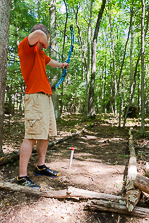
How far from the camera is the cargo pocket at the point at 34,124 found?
8.00 ft

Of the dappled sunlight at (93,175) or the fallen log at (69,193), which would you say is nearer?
the fallen log at (69,193)

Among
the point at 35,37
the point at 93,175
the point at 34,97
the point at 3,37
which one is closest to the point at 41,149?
the point at 34,97

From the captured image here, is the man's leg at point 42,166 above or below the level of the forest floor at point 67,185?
above

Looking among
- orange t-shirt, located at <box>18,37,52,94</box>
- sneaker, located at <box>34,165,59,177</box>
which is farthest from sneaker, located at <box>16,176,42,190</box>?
orange t-shirt, located at <box>18,37,52,94</box>

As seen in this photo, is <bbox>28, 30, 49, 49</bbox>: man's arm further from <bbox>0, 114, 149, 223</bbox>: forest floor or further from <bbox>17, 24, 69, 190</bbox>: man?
<bbox>0, 114, 149, 223</bbox>: forest floor

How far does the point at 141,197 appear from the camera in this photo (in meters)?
2.15

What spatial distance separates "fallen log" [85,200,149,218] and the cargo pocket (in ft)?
3.74

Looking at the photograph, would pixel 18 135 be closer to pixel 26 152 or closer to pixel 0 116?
pixel 0 116

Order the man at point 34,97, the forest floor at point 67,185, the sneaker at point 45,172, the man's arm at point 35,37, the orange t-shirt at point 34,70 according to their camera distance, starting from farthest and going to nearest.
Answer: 1. the sneaker at point 45,172
2. the orange t-shirt at point 34,70
3. the man at point 34,97
4. the man's arm at point 35,37
5. the forest floor at point 67,185

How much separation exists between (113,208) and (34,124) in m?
1.43

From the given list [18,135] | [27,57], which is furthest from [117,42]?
[27,57]

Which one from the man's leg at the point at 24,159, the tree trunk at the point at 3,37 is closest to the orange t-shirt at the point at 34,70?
the tree trunk at the point at 3,37

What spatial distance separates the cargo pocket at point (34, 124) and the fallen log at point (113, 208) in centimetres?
114

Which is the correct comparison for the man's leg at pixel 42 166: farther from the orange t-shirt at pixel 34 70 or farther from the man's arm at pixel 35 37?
the man's arm at pixel 35 37
